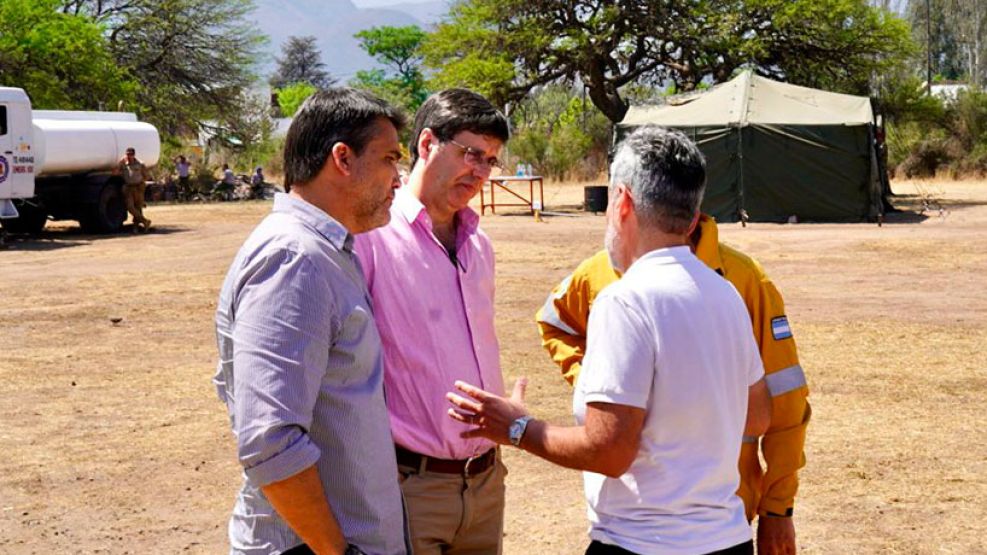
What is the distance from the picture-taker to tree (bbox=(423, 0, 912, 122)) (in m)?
34.4

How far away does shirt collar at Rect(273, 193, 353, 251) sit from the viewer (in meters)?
2.58

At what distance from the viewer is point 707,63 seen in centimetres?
3506

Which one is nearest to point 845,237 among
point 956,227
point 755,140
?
point 956,227

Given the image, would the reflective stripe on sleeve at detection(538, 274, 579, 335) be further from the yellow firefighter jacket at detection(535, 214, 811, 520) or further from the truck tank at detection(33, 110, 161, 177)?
the truck tank at detection(33, 110, 161, 177)

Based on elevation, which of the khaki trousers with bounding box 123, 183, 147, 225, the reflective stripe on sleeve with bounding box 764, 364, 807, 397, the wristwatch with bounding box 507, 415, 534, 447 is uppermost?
the reflective stripe on sleeve with bounding box 764, 364, 807, 397

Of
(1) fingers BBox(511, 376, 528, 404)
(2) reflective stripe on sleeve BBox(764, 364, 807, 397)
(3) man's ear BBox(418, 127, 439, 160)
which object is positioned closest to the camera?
(1) fingers BBox(511, 376, 528, 404)

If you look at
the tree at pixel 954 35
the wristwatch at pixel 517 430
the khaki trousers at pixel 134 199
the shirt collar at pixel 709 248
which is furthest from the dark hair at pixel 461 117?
the tree at pixel 954 35

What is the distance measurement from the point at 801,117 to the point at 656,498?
82.9 feet

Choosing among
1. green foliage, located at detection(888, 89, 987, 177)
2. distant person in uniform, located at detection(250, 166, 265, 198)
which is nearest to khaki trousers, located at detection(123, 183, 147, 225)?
distant person in uniform, located at detection(250, 166, 265, 198)

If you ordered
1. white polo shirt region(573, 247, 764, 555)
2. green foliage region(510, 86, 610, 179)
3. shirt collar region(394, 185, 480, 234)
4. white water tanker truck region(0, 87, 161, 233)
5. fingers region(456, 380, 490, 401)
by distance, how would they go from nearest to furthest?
white polo shirt region(573, 247, 764, 555) < fingers region(456, 380, 490, 401) < shirt collar region(394, 185, 480, 234) < white water tanker truck region(0, 87, 161, 233) < green foliage region(510, 86, 610, 179)

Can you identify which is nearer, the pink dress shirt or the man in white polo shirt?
the man in white polo shirt

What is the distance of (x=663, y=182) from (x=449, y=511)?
1.09m

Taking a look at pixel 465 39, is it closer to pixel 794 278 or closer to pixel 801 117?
pixel 801 117

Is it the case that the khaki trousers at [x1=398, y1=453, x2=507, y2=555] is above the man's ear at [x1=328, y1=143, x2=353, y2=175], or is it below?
below
